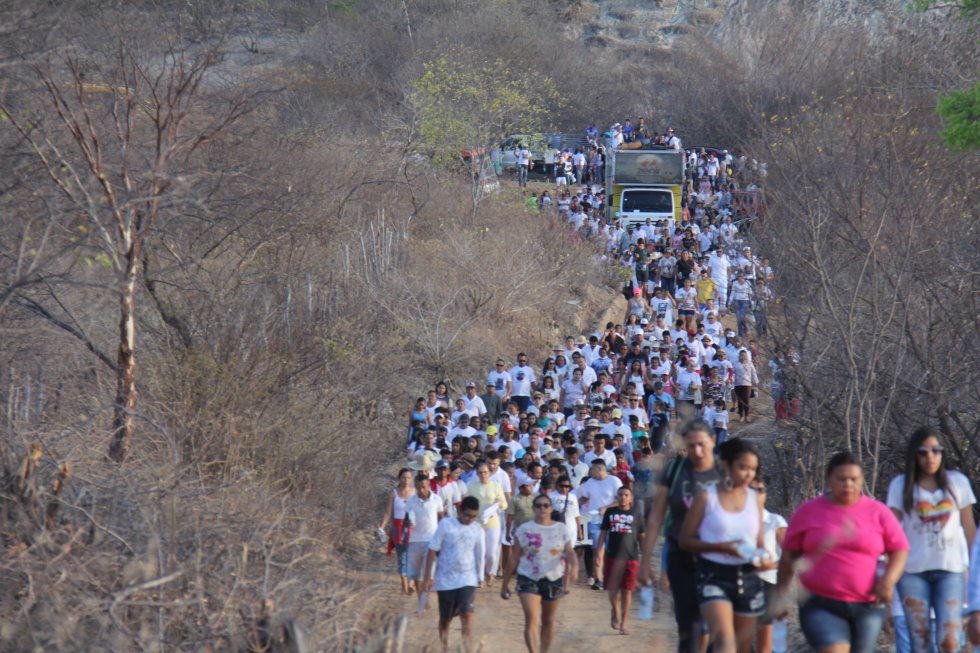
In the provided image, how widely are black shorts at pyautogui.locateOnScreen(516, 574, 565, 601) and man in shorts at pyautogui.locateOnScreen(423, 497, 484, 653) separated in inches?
27.0

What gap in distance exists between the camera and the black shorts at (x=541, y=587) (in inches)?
358

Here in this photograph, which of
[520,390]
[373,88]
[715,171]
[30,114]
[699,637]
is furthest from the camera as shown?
[373,88]

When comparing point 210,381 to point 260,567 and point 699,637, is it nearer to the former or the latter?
point 260,567

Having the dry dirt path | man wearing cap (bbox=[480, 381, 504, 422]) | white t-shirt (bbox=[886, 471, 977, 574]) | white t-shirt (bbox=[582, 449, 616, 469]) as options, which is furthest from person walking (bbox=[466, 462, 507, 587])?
white t-shirt (bbox=[886, 471, 977, 574])

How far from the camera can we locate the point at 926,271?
543 inches

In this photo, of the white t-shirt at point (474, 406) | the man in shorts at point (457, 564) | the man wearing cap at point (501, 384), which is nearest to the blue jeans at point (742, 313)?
the man wearing cap at point (501, 384)

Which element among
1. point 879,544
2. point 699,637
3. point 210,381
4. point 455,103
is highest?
point 455,103

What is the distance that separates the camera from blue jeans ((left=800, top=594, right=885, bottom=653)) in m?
5.70

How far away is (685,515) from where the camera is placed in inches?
245

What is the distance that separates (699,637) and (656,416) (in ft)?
38.2

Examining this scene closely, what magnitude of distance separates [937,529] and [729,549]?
1231 mm

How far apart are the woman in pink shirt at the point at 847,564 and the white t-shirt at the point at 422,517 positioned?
20.6 ft

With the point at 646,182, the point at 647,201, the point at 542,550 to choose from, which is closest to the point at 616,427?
the point at 542,550

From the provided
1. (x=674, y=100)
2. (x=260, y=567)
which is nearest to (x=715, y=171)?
(x=674, y=100)
